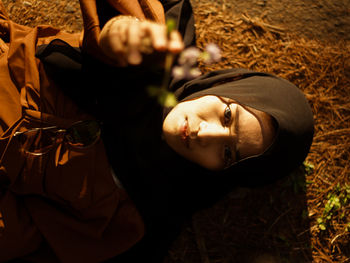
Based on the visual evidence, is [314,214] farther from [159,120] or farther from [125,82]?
[125,82]

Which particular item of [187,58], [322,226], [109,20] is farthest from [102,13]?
[322,226]

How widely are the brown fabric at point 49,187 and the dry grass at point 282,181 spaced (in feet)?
2.05

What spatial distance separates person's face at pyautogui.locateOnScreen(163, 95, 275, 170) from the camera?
1.19m

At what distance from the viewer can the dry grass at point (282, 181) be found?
1944 millimetres

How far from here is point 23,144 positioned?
1.34m

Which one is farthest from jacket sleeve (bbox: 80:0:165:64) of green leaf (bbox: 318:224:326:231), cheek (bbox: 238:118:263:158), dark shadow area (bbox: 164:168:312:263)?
green leaf (bbox: 318:224:326:231)

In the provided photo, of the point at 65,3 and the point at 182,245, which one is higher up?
the point at 65,3

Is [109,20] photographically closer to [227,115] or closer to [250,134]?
[227,115]

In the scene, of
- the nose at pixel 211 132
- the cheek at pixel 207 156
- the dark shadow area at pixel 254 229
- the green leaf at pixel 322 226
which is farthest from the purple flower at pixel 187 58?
the green leaf at pixel 322 226

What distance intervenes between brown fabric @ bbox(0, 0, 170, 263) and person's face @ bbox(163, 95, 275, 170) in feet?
1.59

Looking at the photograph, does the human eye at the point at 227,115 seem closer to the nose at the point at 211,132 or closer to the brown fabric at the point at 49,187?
the nose at the point at 211,132

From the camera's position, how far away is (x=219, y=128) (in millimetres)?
1191

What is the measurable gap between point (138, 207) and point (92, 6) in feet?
3.59

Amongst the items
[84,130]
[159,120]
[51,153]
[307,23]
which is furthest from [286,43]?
[51,153]
